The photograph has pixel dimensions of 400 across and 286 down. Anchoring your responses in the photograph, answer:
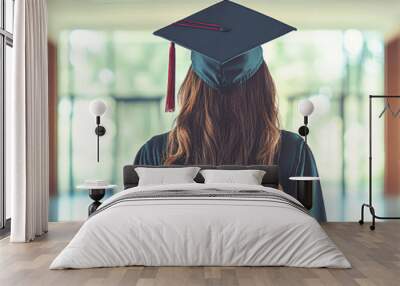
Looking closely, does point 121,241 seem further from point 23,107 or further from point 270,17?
point 270,17

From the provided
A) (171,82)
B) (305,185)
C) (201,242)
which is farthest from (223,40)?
(201,242)

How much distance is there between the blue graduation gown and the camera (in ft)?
24.1

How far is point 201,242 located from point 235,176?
218 centimetres

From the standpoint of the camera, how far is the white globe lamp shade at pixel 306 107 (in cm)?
707

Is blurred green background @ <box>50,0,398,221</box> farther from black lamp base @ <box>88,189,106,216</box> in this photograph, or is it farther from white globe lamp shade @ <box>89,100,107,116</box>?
black lamp base @ <box>88,189,106,216</box>

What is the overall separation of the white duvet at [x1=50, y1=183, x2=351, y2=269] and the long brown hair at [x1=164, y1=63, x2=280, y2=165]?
258 centimetres

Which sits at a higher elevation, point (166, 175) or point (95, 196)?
point (166, 175)

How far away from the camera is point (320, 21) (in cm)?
737

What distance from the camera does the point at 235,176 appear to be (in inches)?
265

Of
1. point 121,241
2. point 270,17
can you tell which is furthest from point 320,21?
point 121,241

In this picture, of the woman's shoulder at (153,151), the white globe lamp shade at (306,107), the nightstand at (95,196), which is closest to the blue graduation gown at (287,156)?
the woman's shoulder at (153,151)

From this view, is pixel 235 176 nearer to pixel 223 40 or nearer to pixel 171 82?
pixel 171 82

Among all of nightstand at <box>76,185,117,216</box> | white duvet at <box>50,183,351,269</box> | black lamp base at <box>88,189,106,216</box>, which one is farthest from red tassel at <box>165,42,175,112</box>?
white duvet at <box>50,183,351,269</box>

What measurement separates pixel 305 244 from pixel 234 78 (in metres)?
3.16
